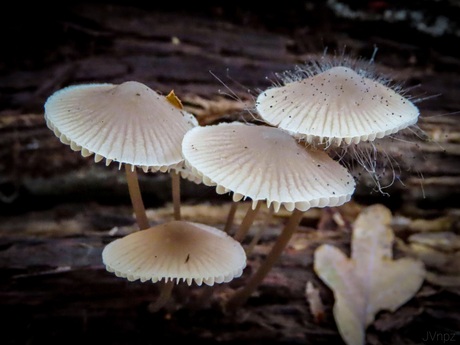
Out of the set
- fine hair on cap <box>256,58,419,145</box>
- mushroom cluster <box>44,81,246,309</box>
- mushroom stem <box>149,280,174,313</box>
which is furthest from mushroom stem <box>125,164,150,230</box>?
fine hair on cap <box>256,58,419,145</box>

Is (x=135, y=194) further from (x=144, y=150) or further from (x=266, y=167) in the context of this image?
(x=266, y=167)

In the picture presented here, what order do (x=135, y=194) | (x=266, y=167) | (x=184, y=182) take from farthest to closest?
(x=184, y=182)
(x=135, y=194)
(x=266, y=167)

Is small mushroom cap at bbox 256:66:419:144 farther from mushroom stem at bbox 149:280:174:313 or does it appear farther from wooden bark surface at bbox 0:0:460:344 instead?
mushroom stem at bbox 149:280:174:313

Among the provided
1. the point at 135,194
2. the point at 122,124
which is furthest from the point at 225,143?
the point at 135,194

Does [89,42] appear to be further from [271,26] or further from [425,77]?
[425,77]

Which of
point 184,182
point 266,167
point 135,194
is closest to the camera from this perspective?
point 266,167

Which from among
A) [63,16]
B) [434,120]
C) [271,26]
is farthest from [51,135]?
[434,120]

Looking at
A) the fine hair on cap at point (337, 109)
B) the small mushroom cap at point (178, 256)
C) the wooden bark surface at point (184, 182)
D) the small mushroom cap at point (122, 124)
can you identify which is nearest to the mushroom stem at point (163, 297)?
the wooden bark surface at point (184, 182)
